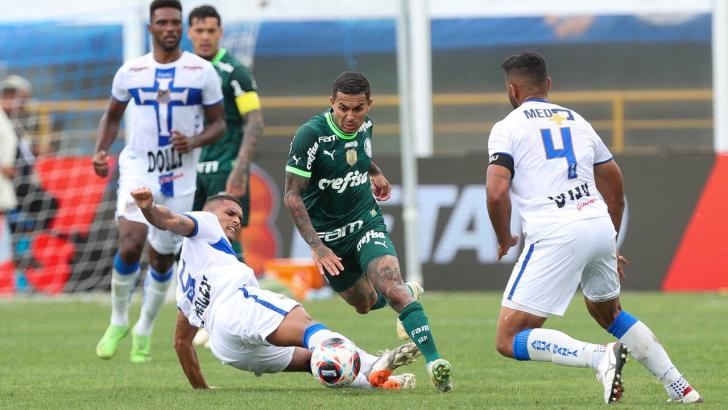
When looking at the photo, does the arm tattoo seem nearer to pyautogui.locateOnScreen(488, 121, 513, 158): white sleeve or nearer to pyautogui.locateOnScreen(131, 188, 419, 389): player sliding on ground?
pyautogui.locateOnScreen(131, 188, 419, 389): player sliding on ground

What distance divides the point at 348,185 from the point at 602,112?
13316 millimetres

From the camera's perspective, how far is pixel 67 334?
12.5 m

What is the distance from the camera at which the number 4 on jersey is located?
7.26 meters

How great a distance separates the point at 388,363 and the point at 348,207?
1.13 metres

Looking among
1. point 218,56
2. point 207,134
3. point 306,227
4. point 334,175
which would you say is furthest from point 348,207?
point 218,56

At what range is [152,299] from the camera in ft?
33.9

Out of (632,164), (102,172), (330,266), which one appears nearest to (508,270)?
(632,164)

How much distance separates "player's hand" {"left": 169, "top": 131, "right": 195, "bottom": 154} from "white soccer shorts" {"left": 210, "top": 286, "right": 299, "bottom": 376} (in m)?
2.75

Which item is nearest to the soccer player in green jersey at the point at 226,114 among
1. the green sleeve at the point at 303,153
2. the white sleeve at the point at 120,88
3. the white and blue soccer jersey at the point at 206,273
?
the white sleeve at the point at 120,88

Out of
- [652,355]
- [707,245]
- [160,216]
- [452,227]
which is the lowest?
[707,245]

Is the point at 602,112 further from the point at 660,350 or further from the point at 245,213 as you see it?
the point at 660,350

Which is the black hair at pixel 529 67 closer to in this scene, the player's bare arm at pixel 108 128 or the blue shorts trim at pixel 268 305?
the blue shorts trim at pixel 268 305

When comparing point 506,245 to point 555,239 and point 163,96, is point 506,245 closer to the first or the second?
point 555,239

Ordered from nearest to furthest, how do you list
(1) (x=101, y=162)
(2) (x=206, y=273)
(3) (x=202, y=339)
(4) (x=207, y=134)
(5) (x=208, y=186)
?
(2) (x=206, y=273) → (1) (x=101, y=162) → (4) (x=207, y=134) → (5) (x=208, y=186) → (3) (x=202, y=339)
